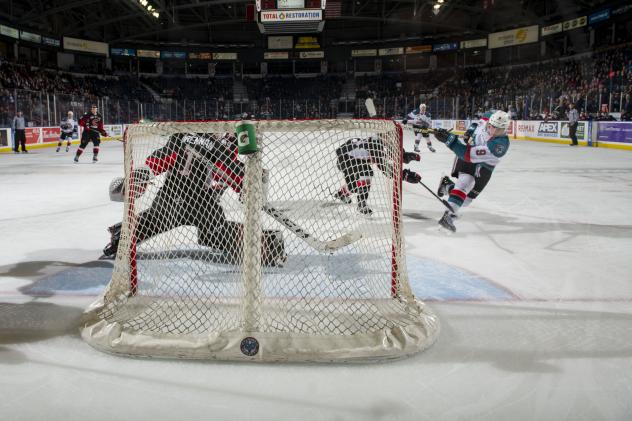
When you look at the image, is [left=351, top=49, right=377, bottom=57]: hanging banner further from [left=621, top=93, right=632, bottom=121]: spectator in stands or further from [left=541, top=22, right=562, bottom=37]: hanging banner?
[left=621, top=93, right=632, bottom=121]: spectator in stands

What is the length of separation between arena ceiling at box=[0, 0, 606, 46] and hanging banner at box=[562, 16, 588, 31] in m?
0.33

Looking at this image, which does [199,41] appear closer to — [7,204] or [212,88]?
[212,88]

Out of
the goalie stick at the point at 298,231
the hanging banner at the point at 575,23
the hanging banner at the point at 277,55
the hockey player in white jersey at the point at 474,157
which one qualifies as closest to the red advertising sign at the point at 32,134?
the hockey player in white jersey at the point at 474,157

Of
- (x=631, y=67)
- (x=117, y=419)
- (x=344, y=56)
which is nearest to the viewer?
(x=117, y=419)

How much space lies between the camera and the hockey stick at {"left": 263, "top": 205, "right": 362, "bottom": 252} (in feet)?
10.5

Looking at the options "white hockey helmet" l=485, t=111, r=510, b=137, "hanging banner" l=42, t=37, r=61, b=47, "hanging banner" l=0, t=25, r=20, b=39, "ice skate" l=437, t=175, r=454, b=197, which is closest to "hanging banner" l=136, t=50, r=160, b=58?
"hanging banner" l=42, t=37, r=61, b=47

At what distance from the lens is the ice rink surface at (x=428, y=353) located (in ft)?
6.02

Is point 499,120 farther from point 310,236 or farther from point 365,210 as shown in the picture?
point 310,236

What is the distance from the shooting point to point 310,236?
10.9ft

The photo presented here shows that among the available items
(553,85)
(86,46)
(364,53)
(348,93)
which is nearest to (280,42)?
(364,53)

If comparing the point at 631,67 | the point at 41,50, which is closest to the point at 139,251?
the point at 631,67

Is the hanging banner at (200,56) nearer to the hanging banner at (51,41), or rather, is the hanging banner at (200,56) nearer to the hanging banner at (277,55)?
the hanging banner at (277,55)

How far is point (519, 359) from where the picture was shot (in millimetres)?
2199

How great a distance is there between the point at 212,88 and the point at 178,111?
32.2ft
